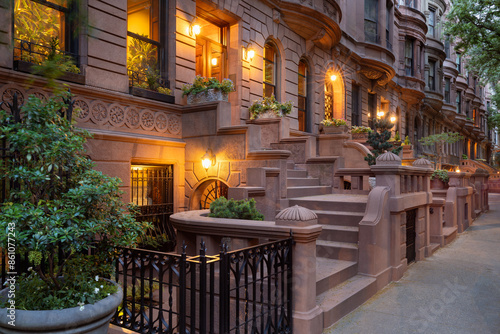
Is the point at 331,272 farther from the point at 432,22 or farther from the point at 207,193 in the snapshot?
the point at 432,22

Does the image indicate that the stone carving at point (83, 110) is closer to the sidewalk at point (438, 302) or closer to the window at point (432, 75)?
the sidewalk at point (438, 302)

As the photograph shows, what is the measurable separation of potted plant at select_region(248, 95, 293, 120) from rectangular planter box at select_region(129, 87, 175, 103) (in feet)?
10.6

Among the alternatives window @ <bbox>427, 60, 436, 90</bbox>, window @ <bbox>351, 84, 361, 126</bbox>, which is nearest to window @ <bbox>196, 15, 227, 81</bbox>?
window @ <bbox>351, 84, 361, 126</bbox>

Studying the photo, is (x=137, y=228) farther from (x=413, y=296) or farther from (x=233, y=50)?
(x=233, y=50)

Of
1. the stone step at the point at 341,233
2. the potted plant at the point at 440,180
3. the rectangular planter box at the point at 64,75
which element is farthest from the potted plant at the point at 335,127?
the rectangular planter box at the point at 64,75

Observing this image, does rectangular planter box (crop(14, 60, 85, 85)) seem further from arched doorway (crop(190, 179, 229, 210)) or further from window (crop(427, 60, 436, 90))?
window (crop(427, 60, 436, 90))

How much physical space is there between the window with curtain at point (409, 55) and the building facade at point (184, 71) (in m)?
8.62

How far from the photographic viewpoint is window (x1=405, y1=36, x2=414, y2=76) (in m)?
28.3

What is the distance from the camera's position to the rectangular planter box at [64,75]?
7121 millimetres

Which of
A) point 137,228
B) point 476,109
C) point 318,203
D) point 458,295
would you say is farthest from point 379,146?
point 476,109

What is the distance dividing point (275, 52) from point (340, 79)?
586 centimetres

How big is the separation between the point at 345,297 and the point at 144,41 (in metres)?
7.95

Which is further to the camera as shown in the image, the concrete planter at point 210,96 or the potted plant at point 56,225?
the concrete planter at point 210,96

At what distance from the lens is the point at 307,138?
1195 cm
